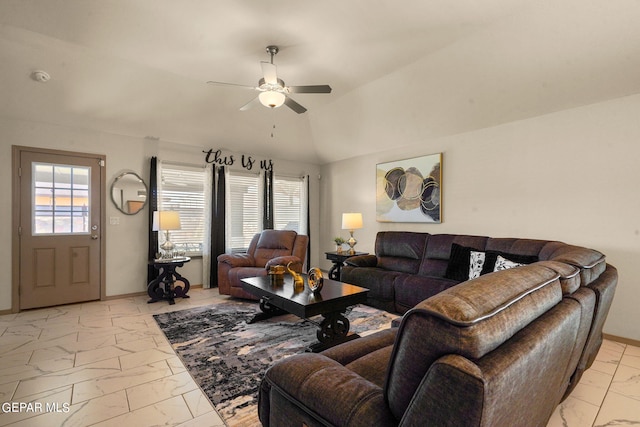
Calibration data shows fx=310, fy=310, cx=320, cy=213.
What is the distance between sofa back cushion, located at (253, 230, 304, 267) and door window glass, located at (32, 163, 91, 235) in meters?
2.44

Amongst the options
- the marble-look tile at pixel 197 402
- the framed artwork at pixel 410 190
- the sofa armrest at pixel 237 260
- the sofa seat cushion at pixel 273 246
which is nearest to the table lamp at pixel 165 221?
the sofa armrest at pixel 237 260

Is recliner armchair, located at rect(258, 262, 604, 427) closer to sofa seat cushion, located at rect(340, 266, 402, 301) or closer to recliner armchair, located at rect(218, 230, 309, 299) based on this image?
sofa seat cushion, located at rect(340, 266, 402, 301)

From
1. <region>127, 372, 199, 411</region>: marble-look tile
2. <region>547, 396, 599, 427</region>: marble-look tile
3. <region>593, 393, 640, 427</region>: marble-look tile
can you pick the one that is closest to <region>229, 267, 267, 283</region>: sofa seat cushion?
<region>127, 372, 199, 411</region>: marble-look tile

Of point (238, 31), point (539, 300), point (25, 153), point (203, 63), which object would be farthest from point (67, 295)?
point (539, 300)

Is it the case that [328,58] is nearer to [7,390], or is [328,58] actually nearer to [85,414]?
[85,414]

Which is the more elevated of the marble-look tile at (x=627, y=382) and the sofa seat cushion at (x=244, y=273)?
the sofa seat cushion at (x=244, y=273)

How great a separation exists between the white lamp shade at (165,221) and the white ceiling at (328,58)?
138cm

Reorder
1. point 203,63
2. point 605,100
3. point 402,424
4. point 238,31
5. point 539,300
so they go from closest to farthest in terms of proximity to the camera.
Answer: point 402,424 < point 539,300 < point 238,31 < point 605,100 < point 203,63

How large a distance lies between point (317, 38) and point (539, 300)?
2988 mm

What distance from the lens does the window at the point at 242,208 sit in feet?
18.4

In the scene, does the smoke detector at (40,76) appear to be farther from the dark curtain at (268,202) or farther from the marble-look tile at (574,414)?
the marble-look tile at (574,414)

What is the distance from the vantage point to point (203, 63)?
3.58m

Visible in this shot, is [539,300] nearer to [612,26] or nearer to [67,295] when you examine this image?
[612,26]

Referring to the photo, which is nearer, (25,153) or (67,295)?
(25,153)
